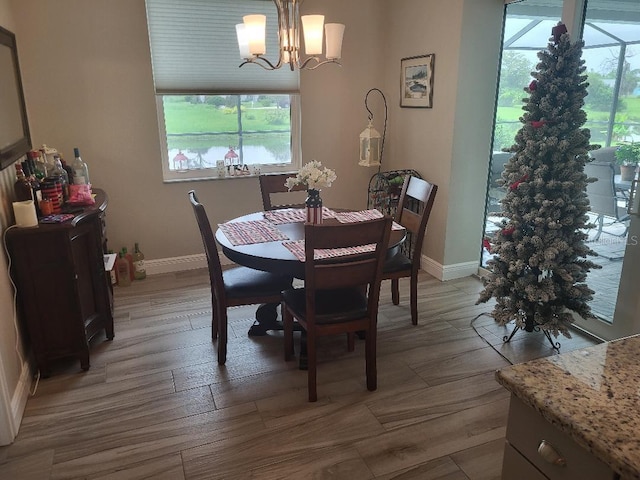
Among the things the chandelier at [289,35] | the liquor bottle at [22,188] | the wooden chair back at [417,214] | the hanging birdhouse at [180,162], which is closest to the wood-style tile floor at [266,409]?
the wooden chair back at [417,214]

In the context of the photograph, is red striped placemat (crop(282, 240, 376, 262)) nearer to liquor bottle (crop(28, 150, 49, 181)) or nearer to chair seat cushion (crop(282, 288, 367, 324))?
chair seat cushion (crop(282, 288, 367, 324))

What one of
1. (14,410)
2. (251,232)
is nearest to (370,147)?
(251,232)

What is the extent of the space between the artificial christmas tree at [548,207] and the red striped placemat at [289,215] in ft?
3.77

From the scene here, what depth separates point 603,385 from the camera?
1.07m

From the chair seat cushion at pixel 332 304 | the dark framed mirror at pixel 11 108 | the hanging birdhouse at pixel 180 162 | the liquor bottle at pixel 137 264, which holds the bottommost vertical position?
the liquor bottle at pixel 137 264

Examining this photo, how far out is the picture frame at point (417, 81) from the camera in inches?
158

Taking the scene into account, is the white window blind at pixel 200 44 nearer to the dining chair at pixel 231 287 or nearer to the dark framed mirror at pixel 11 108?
the dark framed mirror at pixel 11 108

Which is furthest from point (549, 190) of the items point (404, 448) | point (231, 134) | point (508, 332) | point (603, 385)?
point (231, 134)

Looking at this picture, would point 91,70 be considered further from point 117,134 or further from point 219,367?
point 219,367

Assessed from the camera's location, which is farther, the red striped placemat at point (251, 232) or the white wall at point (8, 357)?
the red striped placemat at point (251, 232)

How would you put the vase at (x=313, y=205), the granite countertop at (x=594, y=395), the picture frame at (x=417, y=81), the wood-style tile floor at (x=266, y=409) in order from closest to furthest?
Answer: the granite countertop at (x=594, y=395), the wood-style tile floor at (x=266, y=409), the vase at (x=313, y=205), the picture frame at (x=417, y=81)

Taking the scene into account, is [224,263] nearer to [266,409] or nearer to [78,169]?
[78,169]

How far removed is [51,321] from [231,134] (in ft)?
7.50

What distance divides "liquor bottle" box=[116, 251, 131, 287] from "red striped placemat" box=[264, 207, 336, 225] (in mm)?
1474
